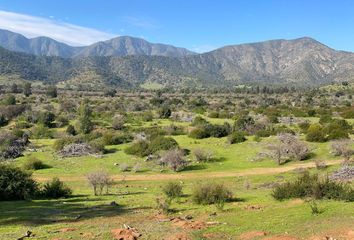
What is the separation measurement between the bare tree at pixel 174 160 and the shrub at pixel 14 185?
11665 millimetres

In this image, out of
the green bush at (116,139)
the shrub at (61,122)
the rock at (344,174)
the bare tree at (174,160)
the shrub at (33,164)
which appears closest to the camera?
the rock at (344,174)

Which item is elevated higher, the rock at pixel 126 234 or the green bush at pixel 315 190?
the green bush at pixel 315 190

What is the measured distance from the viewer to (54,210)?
2141cm

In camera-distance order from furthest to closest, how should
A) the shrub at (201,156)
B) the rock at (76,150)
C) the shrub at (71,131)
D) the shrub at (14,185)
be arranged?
the shrub at (71,131)
the rock at (76,150)
the shrub at (201,156)
the shrub at (14,185)

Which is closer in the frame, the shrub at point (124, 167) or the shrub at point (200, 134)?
the shrub at point (124, 167)

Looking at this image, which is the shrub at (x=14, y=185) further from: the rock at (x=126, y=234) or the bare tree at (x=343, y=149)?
the bare tree at (x=343, y=149)

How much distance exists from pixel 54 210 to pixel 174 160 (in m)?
14.2

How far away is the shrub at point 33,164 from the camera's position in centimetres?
3638

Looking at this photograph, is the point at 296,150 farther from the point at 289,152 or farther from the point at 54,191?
the point at 54,191

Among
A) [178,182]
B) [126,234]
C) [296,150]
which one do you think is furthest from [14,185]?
[296,150]

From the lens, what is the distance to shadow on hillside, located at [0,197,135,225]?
19.4m

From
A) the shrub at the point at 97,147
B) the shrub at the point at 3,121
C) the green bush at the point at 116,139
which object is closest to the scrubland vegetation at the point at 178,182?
the shrub at the point at 97,147

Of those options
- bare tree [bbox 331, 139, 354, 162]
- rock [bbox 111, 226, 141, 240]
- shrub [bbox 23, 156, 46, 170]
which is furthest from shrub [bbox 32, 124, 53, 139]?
rock [bbox 111, 226, 141, 240]

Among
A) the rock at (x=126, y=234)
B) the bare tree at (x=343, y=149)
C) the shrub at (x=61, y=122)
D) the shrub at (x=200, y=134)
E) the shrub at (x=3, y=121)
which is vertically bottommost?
the shrub at (x=3, y=121)
